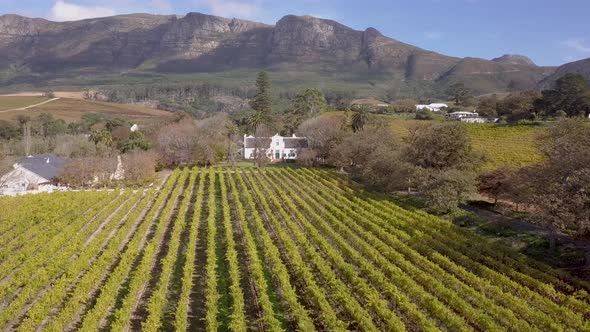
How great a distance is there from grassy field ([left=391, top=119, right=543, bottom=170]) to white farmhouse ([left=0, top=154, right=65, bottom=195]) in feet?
151

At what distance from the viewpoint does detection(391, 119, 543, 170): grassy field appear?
4749cm

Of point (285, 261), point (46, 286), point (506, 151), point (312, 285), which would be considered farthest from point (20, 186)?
point (506, 151)

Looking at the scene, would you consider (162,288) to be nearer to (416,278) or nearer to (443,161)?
(416,278)

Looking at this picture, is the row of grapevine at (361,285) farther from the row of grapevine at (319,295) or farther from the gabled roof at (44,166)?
the gabled roof at (44,166)

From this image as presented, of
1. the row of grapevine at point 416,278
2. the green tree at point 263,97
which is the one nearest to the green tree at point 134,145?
the green tree at point 263,97

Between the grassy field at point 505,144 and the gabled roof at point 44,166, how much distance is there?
46.5 m

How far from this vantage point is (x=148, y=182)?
50125mm

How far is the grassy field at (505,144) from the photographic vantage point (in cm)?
4749

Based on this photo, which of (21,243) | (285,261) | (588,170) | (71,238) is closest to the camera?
(588,170)

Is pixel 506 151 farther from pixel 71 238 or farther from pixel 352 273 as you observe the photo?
pixel 71 238

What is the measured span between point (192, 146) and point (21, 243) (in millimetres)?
41418

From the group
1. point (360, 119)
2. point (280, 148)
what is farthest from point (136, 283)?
point (280, 148)

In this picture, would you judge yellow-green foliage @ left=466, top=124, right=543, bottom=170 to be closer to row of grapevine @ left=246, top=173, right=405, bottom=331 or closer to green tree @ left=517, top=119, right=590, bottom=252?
green tree @ left=517, top=119, right=590, bottom=252

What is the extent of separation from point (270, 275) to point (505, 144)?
147ft
